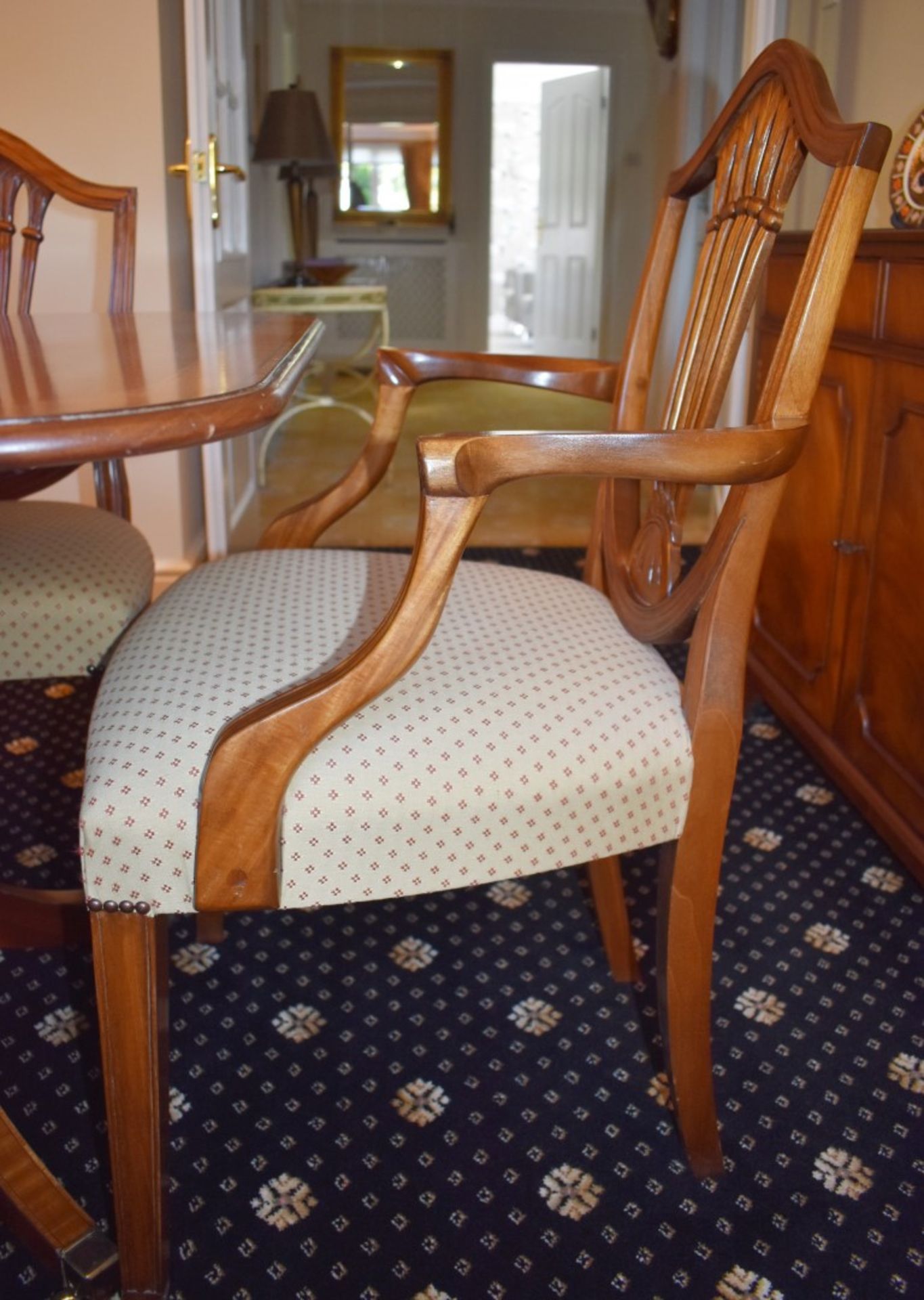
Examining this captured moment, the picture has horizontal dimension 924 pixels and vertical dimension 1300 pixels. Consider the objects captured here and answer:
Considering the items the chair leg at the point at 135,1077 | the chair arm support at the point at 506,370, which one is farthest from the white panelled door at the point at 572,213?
the chair leg at the point at 135,1077

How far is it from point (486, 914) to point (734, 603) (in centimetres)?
77

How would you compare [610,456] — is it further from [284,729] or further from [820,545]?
[820,545]

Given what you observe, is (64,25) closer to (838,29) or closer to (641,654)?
(838,29)

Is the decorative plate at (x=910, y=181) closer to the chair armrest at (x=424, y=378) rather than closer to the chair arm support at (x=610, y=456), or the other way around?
the chair armrest at (x=424, y=378)

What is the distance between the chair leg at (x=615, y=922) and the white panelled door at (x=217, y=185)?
147 cm

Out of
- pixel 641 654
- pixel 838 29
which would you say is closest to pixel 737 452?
pixel 641 654

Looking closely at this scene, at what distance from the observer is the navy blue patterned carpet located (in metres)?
1.05

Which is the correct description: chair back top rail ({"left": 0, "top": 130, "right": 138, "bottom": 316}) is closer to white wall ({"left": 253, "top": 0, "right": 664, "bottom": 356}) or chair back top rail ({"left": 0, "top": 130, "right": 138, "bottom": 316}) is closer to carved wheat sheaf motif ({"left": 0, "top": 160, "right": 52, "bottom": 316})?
carved wheat sheaf motif ({"left": 0, "top": 160, "right": 52, "bottom": 316})

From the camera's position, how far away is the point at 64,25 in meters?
2.63

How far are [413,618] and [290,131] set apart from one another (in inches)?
166

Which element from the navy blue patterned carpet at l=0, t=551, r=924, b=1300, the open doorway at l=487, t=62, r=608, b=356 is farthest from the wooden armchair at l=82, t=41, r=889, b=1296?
the open doorway at l=487, t=62, r=608, b=356

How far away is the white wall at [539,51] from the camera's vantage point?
7.41 metres

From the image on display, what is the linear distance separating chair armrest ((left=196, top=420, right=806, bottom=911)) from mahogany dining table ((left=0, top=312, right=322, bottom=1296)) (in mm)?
173

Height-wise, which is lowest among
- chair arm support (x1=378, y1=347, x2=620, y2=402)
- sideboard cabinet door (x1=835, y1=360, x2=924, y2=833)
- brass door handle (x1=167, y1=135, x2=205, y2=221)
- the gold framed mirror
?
sideboard cabinet door (x1=835, y1=360, x2=924, y2=833)
